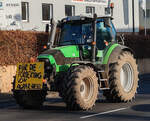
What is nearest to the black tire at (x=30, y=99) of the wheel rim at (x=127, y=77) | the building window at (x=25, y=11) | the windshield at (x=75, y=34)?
the windshield at (x=75, y=34)

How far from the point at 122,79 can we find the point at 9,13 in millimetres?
8280

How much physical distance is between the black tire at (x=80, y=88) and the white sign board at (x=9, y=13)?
9.15 m

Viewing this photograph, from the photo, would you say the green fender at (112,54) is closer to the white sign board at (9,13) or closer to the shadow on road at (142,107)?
the shadow on road at (142,107)

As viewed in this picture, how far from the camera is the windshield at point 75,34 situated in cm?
1335

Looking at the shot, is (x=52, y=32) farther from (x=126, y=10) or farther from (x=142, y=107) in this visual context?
(x=126, y=10)

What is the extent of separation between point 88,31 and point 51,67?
1875 millimetres

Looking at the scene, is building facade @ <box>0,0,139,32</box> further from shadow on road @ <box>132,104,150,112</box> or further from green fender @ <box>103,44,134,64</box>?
shadow on road @ <box>132,104,150,112</box>

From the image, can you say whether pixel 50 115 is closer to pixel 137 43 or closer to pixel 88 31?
pixel 88 31

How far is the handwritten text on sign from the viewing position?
1203 centimetres

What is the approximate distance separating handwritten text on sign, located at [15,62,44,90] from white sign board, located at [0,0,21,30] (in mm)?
8261

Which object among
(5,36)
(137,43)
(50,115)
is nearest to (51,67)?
(50,115)

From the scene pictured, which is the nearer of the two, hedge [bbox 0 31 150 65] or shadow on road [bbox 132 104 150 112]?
shadow on road [bbox 132 104 150 112]

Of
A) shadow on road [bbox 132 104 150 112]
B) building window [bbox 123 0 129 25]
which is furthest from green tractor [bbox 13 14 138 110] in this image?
building window [bbox 123 0 129 25]

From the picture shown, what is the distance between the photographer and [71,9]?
30609 millimetres
